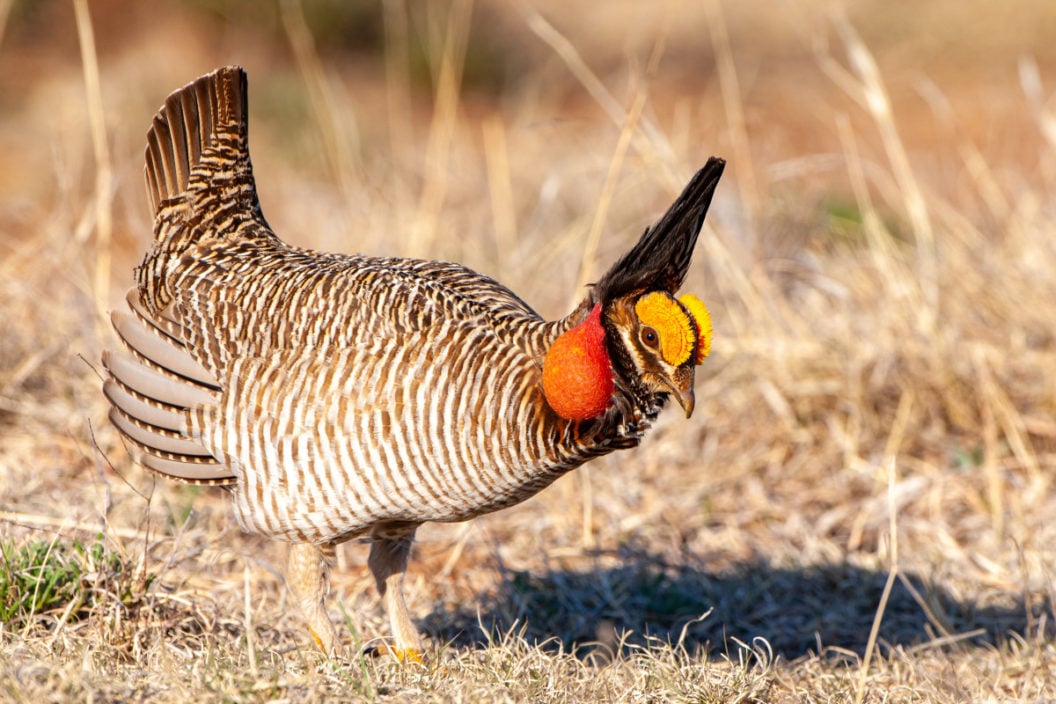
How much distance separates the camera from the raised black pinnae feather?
10.0 feet

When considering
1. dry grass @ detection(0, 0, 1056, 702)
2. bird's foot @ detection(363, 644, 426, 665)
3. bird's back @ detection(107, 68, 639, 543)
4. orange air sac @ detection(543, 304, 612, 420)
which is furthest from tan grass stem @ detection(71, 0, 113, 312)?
orange air sac @ detection(543, 304, 612, 420)

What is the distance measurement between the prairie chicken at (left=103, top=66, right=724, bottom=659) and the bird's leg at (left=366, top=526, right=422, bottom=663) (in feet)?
0.10

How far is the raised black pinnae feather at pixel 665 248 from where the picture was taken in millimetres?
3049

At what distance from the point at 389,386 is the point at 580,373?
0.45 meters

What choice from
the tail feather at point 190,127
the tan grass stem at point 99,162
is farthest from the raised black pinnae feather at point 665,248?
the tan grass stem at point 99,162

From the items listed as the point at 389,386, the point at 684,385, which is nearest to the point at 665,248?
the point at 684,385

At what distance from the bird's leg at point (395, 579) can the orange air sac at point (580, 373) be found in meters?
0.65

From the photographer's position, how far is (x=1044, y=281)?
5297 mm

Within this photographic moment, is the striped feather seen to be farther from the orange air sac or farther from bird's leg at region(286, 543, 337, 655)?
bird's leg at region(286, 543, 337, 655)

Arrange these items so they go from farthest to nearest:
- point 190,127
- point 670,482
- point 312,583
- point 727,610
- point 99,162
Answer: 1. point 670,482
2. point 99,162
3. point 727,610
4. point 190,127
5. point 312,583

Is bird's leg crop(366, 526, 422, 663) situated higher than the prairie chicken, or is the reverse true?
the prairie chicken

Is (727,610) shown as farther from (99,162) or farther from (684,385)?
(99,162)

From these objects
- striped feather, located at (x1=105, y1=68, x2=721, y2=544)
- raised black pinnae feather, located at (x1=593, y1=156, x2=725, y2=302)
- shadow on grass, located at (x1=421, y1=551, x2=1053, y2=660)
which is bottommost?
shadow on grass, located at (x1=421, y1=551, x2=1053, y2=660)

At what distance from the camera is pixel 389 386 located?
3.00 m
